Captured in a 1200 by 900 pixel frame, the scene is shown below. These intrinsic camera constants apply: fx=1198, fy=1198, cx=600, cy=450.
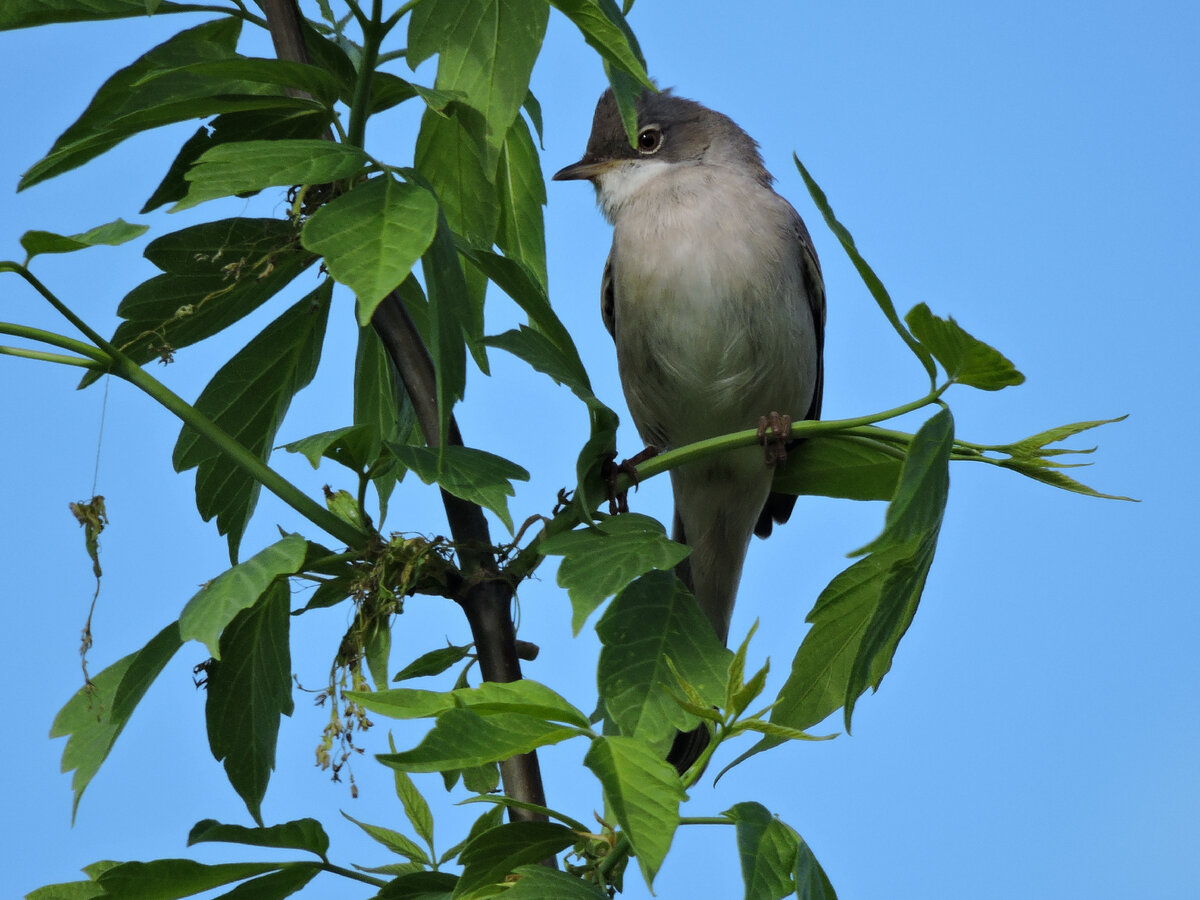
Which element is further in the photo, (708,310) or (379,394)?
(708,310)

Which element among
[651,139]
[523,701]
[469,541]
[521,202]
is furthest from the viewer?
[651,139]

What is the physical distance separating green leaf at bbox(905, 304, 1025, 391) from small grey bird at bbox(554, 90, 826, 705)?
4.97ft

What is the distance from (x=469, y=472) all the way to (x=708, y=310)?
5.47ft

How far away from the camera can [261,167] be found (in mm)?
1280

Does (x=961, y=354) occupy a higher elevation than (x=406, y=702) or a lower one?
higher

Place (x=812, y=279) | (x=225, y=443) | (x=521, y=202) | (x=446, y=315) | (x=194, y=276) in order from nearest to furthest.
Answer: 1. (x=446, y=315)
2. (x=225, y=443)
3. (x=194, y=276)
4. (x=521, y=202)
5. (x=812, y=279)

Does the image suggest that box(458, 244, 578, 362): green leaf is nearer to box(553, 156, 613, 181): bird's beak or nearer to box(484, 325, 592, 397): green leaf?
box(484, 325, 592, 397): green leaf

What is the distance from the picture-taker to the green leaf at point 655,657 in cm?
135

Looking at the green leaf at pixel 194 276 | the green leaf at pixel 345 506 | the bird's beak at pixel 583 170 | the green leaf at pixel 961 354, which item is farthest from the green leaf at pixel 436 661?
the bird's beak at pixel 583 170

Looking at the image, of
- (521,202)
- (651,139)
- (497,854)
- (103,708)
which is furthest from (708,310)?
(497,854)

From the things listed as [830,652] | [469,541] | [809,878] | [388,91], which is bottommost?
[809,878]

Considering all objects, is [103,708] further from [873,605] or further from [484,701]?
[873,605]

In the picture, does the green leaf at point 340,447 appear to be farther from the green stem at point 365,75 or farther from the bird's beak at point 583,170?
the bird's beak at point 583,170

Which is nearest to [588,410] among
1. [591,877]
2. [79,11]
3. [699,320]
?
[591,877]
